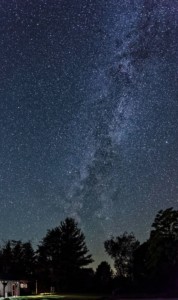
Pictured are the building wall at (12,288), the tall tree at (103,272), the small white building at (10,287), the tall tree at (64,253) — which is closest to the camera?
the small white building at (10,287)

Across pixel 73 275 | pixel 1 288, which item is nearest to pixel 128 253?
pixel 73 275

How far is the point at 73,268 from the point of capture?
75.2m

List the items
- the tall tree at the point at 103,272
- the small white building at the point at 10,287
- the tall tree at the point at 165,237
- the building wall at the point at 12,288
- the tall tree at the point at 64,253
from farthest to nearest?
the tall tree at the point at 103,272, the tall tree at the point at 64,253, the building wall at the point at 12,288, the small white building at the point at 10,287, the tall tree at the point at 165,237

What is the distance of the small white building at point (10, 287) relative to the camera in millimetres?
52350

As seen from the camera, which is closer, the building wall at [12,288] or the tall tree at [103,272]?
the building wall at [12,288]

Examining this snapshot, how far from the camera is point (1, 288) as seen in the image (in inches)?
2090

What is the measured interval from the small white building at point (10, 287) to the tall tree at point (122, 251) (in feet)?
122

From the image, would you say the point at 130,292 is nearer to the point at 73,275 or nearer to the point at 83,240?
the point at 73,275

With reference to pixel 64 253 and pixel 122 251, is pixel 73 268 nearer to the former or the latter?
pixel 64 253

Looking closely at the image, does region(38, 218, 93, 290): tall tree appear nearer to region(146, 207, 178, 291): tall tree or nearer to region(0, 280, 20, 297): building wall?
region(0, 280, 20, 297): building wall

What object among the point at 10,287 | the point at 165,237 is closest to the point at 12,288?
the point at 10,287

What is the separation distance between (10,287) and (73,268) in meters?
21.7

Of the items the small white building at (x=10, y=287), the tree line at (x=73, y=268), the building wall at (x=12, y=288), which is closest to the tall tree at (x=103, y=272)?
the tree line at (x=73, y=268)

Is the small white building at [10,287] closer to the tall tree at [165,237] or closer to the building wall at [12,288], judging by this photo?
the building wall at [12,288]
